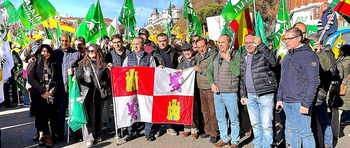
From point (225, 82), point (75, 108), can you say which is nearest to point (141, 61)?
point (75, 108)

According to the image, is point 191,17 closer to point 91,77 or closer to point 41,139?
point 91,77

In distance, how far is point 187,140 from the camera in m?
5.18

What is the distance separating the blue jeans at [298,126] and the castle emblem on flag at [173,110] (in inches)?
87.7

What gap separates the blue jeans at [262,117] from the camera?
12.8ft

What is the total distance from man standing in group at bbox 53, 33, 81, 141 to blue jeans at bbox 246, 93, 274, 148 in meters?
3.54

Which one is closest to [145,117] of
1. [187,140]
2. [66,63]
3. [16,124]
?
[187,140]

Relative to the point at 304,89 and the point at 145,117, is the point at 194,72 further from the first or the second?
the point at 304,89

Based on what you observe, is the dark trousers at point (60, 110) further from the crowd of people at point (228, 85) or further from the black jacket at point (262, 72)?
the black jacket at point (262, 72)

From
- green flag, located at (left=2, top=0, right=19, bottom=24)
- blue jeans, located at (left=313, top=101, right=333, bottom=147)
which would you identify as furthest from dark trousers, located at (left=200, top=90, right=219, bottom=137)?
green flag, located at (left=2, top=0, right=19, bottom=24)

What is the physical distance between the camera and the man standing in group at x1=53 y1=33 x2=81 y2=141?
16.7 ft

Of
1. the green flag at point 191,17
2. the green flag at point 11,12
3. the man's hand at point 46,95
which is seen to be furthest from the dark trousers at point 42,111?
the green flag at point 11,12

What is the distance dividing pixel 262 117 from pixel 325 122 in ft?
4.22

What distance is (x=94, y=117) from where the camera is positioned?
5047 mm

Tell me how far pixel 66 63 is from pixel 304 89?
439 centimetres
